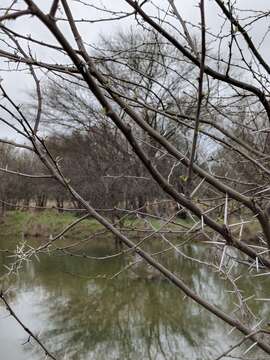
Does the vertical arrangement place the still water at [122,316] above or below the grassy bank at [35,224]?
below

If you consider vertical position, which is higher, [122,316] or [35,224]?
[35,224]

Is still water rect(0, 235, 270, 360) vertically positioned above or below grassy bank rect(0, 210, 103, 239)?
below

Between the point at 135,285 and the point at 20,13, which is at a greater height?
the point at 20,13

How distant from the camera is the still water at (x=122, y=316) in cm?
646

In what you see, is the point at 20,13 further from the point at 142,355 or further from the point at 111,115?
the point at 142,355


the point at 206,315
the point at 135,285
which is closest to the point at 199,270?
the point at 135,285

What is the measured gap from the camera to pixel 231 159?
2.36 m

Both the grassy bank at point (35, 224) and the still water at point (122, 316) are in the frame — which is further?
the grassy bank at point (35, 224)

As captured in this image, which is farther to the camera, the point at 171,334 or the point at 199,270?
the point at 199,270

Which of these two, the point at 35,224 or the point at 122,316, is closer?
the point at 122,316

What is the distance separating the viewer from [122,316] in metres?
8.16

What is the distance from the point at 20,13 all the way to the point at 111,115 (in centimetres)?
25

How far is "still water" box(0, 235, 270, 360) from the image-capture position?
6.46m

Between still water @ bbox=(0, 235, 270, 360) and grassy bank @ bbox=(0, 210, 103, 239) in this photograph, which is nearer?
still water @ bbox=(0, 235, 270, 360)
